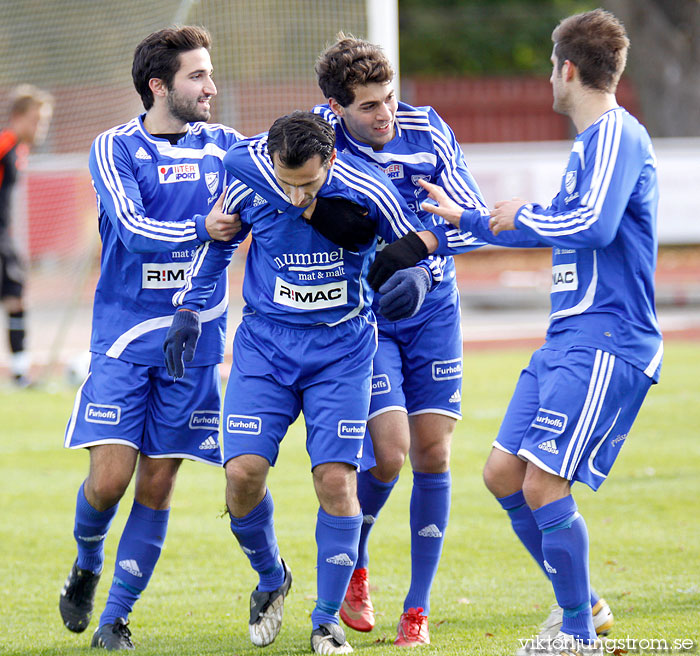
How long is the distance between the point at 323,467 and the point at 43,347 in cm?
1066

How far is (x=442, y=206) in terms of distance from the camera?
161 inches

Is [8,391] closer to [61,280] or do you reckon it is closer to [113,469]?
[61,280]

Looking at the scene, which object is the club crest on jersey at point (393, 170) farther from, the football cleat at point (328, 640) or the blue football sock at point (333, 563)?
the football cleat at point (328, 640)

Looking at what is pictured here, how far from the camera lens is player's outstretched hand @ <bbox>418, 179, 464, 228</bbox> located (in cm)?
405

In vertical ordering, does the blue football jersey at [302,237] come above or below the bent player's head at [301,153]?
below

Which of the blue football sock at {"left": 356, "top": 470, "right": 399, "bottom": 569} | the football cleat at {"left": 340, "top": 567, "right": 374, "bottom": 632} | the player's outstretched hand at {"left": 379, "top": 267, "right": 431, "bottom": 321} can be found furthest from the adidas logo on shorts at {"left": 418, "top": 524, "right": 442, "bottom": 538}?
the player's outstretched hand at {"left": 379, "top": 267, "right": 431, "bottom": 321}

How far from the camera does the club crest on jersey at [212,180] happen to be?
447cm

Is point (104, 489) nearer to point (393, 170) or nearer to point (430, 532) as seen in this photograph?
point (430, 532)

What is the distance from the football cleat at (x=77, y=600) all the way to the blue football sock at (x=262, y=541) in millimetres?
704

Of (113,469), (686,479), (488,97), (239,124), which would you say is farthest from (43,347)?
(488,97)

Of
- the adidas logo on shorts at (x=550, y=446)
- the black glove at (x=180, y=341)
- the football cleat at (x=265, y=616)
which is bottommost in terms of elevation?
the football cleat at (x=265, y=616)

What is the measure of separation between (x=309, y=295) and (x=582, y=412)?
1.08 metres

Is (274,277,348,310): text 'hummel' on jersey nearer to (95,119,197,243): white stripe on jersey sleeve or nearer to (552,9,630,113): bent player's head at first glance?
(95,119,197,243): white stripe on jersey sleeve

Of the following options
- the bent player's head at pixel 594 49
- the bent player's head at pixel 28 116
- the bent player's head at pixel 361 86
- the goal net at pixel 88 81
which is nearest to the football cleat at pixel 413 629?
the bent player's head at pixel 361 86
